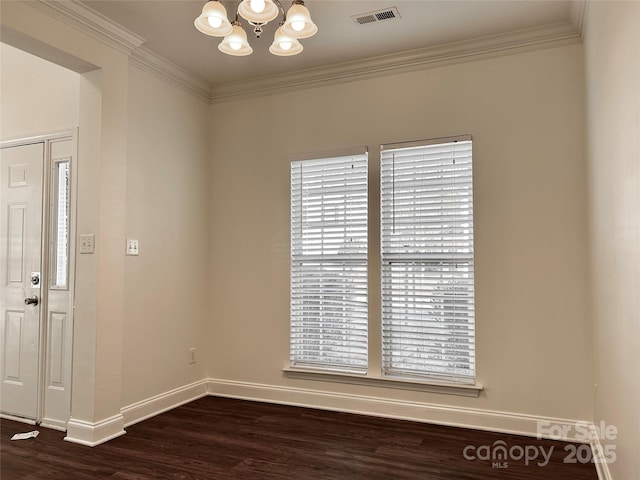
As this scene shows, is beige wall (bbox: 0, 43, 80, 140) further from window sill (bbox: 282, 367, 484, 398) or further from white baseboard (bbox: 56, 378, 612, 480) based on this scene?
window sill (bbox: 282, 367, 484, 398)

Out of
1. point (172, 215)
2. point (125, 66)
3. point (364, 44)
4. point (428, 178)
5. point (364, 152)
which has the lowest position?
point (172, 215)

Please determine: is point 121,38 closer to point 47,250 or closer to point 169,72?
point 169,72

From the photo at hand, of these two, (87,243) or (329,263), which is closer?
(87,243)

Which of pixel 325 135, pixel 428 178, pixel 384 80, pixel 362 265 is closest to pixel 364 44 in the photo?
pixel 384 80

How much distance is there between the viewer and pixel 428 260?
361 cm

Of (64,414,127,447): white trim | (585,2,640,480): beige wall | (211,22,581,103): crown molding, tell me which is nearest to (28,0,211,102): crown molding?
(211,22,581,103): crown molding

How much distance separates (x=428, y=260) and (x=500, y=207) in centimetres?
65

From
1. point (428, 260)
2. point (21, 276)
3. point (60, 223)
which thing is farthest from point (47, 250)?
point (428, 260)

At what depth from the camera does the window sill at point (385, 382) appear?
11.3ft

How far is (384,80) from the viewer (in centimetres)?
384

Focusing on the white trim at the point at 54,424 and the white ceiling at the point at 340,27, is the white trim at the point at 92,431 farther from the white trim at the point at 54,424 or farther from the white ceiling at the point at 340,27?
the white ceiling at the point at 340,27

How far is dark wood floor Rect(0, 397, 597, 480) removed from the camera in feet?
8.89

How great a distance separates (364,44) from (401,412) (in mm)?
2829

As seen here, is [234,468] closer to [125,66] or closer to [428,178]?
[428,178]
